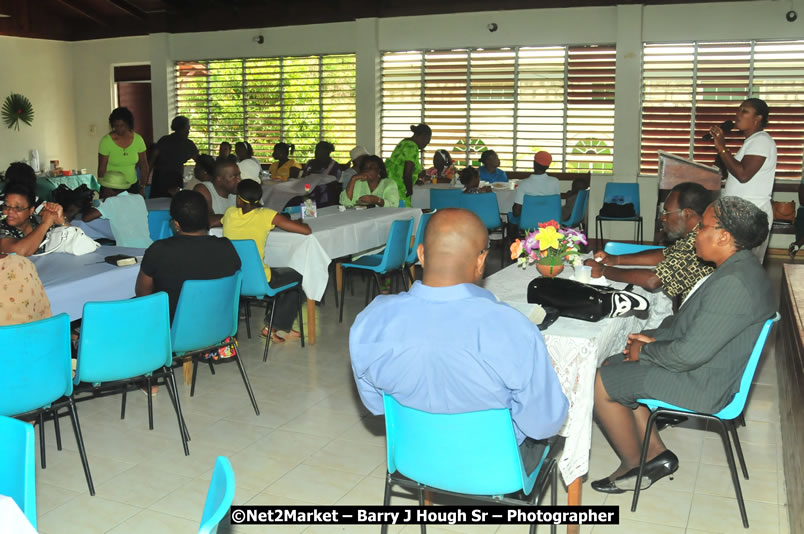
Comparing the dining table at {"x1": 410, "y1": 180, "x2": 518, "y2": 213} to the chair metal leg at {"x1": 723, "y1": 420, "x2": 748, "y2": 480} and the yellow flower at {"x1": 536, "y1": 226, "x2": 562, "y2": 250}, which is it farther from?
the chair metal leg at {"x1": 723, "y1": 420, "x2": 748, "y2": 480}

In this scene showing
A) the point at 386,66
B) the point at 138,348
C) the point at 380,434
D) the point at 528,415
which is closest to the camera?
the point at 528,415

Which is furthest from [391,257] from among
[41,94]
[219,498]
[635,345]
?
[41,94]

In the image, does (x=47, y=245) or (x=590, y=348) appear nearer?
(x=590, y=348)

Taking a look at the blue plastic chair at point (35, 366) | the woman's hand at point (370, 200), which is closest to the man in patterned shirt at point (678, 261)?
the blue plastic chair at point (35, 366)

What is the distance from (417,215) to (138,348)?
12.8ft

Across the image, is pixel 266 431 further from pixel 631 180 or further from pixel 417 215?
pixel 631 180

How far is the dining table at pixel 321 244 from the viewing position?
17.4 ft

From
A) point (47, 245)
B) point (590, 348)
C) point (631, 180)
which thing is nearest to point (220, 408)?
point (47, 245)

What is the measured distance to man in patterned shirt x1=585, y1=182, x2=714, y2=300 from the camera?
3.52 m

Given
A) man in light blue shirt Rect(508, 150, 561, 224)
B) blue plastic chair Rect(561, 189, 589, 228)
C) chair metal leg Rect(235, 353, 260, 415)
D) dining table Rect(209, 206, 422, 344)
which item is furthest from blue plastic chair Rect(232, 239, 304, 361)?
blue plastic chair Rect(561, 189, 589, 228)

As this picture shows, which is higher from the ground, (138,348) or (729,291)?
(729,291)

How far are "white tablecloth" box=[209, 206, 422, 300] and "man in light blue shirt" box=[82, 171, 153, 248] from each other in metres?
0.55

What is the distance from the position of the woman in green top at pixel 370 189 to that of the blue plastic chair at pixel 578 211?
2.02m

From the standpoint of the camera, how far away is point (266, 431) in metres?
3.87
